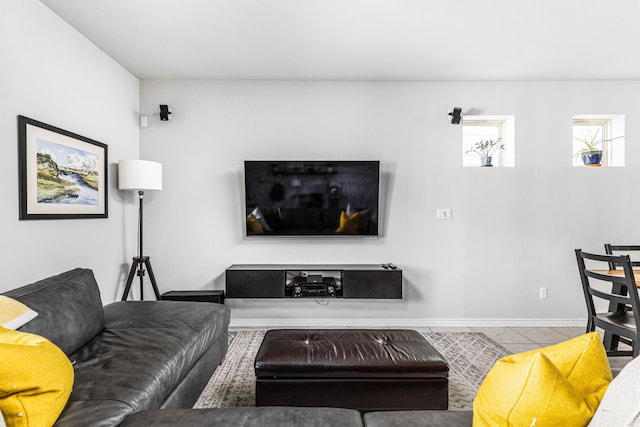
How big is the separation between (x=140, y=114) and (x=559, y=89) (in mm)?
4590

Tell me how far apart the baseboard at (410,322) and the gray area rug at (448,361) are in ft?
0.69

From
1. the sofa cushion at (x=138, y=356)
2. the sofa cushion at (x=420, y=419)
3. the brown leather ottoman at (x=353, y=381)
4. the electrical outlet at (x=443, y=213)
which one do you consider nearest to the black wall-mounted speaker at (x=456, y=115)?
the electrical outlet at (x=443, y=213)

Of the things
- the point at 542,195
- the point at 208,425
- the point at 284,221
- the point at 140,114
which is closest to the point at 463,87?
the point at 542,195

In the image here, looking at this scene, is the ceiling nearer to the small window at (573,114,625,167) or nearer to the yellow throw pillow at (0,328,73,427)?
the small window at (573,114,625,167)

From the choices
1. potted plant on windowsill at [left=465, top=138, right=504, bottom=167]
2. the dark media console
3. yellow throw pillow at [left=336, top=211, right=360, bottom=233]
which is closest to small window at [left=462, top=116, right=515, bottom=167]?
potted plant on windowsill at [left=465, top=138, right=504, bottom=167]

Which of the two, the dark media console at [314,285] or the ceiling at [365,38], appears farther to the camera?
the dark media console at [314,285]

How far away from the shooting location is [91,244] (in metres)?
2.85

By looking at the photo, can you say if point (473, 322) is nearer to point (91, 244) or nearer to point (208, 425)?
point (208, 425)

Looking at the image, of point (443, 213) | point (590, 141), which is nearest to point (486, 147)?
point (443, 213)

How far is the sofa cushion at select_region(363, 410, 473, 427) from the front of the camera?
1046mm

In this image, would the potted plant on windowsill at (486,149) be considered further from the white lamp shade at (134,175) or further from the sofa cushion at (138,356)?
the white lamp shade at (134,175)

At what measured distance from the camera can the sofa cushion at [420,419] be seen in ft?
3.43

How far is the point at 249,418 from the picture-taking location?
112 cm

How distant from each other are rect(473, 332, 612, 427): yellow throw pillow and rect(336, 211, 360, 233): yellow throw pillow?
2.63m
